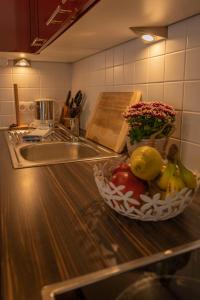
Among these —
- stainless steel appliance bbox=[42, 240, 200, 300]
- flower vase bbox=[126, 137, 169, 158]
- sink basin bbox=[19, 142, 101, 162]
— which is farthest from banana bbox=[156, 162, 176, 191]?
sink basin bbox=[19, 142, 101, 162]

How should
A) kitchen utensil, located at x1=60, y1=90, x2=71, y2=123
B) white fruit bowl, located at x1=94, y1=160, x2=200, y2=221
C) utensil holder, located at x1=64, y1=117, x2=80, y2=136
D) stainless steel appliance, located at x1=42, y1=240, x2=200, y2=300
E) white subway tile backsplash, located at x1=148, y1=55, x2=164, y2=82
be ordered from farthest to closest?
1. kitchen utensil, located at x1=60, y1=90, x2=71, y2=123
2. utensil holder, located at x1=64, y1=117, x2=80, y2=136
3. white subway tile backsplash, located at x1=148, y1=55, x2=164, y2=82
4. white fruit bowl, located at x1=94, y1=160, x2=200, y2=221
5. stainless steel appliance, located at x1=42, y1=240, x2=200, y2=300

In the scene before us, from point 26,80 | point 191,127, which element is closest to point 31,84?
point 26,80

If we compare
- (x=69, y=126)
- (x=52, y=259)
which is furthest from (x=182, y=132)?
(x=69, y=126)

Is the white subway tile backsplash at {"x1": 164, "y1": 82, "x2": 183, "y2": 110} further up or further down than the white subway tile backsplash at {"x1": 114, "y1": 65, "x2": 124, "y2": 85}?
further down

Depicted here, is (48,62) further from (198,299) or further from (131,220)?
(198,299)

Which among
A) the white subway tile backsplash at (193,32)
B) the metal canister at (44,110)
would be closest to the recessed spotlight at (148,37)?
the white subway tile backsplash at (193,32)

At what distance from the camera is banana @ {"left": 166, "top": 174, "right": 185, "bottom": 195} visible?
52 centimetres

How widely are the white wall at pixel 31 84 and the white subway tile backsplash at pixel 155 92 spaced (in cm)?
108

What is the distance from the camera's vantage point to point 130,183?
0.53 metres

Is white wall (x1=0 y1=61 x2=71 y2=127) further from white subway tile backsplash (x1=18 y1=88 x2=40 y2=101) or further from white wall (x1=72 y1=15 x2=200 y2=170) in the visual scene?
white wall (x1=72 y1=15 x2=200 y2=170)

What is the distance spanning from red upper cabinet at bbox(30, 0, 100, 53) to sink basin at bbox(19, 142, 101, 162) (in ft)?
1.66

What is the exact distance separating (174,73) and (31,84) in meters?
1.25

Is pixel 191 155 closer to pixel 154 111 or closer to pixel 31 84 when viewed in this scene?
pixel 154 111

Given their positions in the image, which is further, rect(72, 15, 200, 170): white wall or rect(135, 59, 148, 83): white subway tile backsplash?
rect(135, 59, 148, 83): white subway tile backsplash
